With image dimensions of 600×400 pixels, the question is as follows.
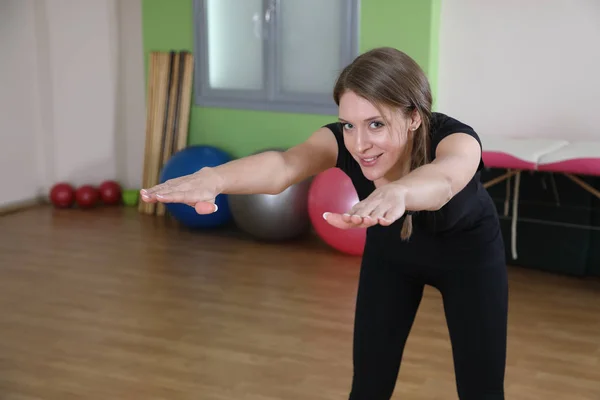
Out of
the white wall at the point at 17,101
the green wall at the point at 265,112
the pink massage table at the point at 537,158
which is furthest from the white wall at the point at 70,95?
the pink massage table at the point at 537,158

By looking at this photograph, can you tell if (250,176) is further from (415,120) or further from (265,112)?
(265,112)

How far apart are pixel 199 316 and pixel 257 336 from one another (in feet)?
1.29

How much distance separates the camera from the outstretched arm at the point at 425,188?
4.44ft

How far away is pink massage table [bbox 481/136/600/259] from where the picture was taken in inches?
150

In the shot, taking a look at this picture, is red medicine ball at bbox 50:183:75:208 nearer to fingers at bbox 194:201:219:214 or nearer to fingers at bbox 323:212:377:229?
fingers at bbox 194:201:219:214

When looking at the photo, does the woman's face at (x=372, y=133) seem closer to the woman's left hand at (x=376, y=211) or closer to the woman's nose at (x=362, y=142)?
the woman's nose at (x=362, y=142)

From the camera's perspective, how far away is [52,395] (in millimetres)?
2861

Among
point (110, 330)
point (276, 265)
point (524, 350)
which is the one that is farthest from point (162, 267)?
point (524, 350)

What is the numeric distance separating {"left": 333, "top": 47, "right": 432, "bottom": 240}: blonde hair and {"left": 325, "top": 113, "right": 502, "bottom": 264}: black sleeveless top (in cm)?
4

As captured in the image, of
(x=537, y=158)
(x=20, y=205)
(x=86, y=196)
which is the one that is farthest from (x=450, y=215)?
(x=20, y=205)

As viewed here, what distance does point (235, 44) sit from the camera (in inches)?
212

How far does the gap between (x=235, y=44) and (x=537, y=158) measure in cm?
240

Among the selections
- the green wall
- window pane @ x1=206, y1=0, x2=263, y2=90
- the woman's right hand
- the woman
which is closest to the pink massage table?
the green wall

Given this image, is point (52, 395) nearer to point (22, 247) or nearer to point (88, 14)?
point (22, 247)
